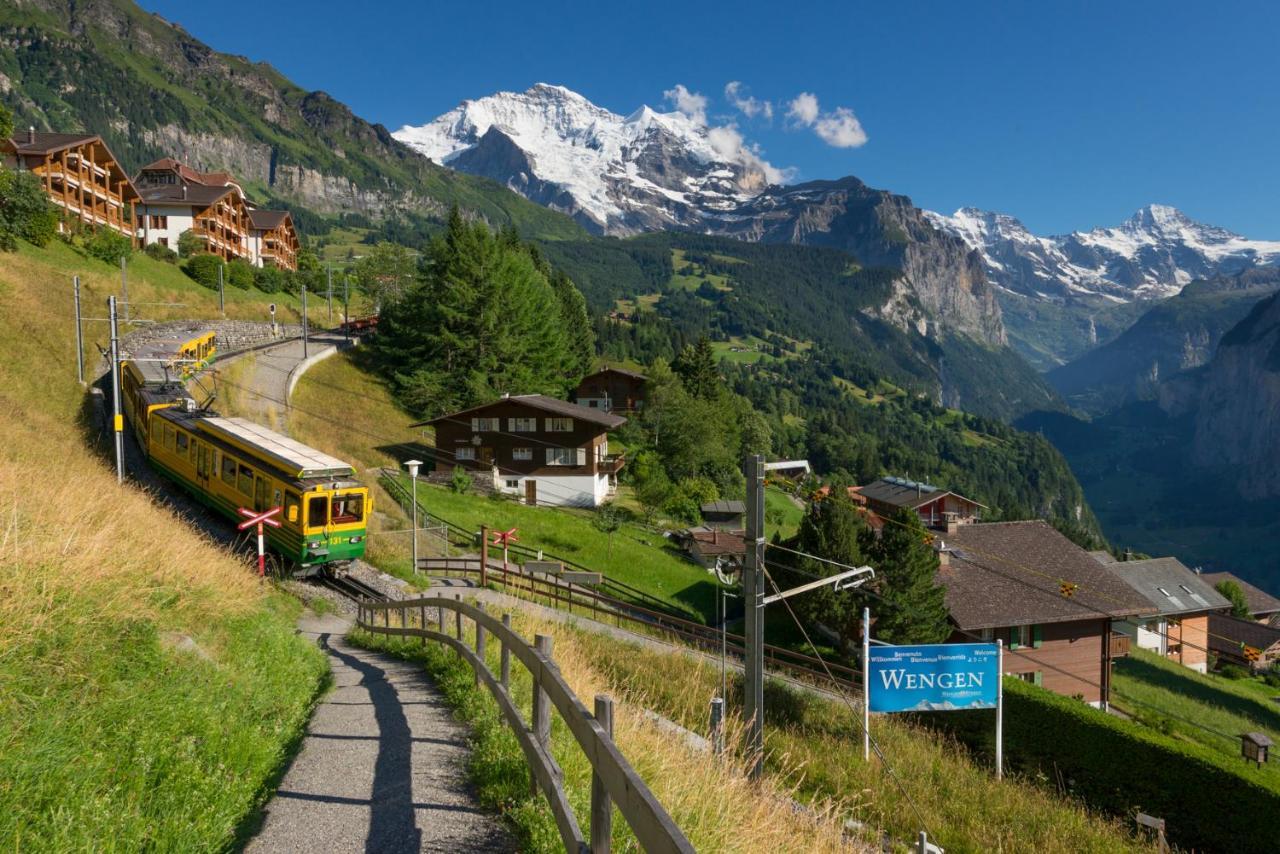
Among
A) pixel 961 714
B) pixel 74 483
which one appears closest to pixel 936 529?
pixel 961 714

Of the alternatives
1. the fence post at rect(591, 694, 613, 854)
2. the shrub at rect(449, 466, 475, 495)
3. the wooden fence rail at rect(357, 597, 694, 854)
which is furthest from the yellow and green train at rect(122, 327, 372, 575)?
the shrub at rect(449, 466, 475, 495)

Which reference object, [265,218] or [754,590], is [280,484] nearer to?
[754,590]

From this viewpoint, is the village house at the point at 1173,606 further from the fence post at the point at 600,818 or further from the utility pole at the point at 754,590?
the fence post at the point at 600,818

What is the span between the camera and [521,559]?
115 feet

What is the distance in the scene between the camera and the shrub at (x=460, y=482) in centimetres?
4516

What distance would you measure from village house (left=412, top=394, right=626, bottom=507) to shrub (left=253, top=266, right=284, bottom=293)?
3582cm

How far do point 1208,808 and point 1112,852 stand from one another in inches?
460

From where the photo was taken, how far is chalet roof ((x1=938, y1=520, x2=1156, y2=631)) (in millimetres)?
37713

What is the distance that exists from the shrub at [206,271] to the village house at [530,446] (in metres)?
30.1

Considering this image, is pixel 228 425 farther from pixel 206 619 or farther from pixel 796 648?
pixel 796 648

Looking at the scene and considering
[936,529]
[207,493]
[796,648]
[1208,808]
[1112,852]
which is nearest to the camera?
[1112,852]

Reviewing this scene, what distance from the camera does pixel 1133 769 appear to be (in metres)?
20.0

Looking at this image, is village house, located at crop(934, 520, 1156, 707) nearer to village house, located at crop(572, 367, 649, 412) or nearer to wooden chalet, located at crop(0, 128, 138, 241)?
village house, located at crop(572, 367, 649, 412)

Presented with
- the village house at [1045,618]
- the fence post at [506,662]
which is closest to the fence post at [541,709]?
the fence post at [506,662]
